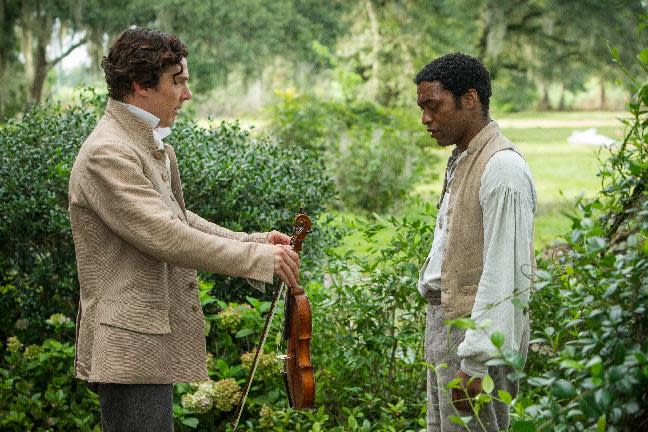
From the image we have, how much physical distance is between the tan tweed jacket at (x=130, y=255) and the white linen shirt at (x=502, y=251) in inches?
24.0

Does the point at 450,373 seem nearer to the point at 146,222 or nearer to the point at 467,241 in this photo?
the point at 467,241

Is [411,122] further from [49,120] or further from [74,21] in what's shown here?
[74,21]

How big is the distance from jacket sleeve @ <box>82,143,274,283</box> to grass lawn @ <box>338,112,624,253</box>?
77.6 inches

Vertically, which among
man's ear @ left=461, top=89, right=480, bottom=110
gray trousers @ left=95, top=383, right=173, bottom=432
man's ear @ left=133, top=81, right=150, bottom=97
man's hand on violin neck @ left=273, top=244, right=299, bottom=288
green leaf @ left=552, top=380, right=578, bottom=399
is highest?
man's ear @ left=133, top=81, right=150, bottom=97

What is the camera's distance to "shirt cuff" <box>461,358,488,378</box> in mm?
2568

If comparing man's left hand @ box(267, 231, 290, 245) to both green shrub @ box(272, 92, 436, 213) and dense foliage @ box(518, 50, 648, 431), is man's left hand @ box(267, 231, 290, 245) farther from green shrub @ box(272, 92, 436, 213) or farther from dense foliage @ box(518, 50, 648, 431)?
green shrub @ box(272, 92, 436, 213)

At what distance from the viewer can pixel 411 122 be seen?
12516 mm

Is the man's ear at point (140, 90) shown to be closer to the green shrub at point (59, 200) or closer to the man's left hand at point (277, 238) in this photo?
the man's left hand at point (277, 238)

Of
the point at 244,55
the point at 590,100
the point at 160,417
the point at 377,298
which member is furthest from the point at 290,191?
the point at 590,100

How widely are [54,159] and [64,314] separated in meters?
0.87

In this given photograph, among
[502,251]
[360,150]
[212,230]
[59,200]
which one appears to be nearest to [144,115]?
[212,230]

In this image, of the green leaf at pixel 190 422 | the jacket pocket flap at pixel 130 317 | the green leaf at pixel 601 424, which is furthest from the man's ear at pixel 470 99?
the green leaf at pixel 190 422

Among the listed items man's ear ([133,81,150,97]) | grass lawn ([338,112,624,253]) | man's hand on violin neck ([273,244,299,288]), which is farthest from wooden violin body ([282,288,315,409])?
grass lawn ([338,112,624,253])

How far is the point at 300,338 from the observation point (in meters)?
3.23
